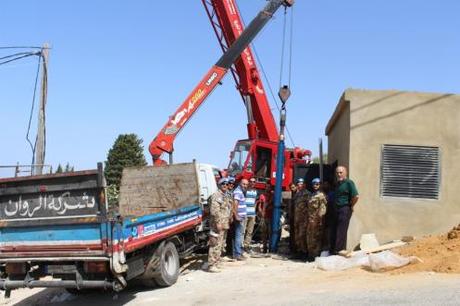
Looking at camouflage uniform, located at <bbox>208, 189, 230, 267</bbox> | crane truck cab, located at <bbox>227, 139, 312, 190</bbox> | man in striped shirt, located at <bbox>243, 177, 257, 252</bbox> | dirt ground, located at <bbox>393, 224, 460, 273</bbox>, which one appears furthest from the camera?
crane truck cab, located at <bbox>227, 139, 312, 190</bbox>

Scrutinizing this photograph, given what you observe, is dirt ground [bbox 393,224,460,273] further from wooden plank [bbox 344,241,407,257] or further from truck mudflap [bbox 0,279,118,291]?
truck mudflap [bbox 0,279,118,291]

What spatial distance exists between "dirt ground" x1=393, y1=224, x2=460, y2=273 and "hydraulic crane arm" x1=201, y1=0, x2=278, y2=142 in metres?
8.58

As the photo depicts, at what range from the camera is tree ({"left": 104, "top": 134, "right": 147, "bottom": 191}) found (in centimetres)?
5148

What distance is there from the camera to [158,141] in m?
15.3

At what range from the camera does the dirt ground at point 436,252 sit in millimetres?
8281

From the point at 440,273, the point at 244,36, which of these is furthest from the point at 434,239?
the point at 244,36

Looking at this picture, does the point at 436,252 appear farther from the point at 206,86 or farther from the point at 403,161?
the point at 206,86

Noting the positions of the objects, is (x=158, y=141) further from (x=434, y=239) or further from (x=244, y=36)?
(x=434, y=239)

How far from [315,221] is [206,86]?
22.2 ft

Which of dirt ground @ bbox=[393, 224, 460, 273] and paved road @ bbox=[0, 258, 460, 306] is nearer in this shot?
paved road @ bbox=[0, 258, 460, 306]

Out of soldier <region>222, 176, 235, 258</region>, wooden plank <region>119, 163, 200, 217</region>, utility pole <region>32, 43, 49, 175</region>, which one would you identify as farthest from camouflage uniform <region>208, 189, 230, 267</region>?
utility pole <region>32, 43, 49, 175</region>

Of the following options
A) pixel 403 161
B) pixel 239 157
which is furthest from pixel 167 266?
pixel 239 157

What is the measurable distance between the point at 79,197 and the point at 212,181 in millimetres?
5022

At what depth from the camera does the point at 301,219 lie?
11133mm
